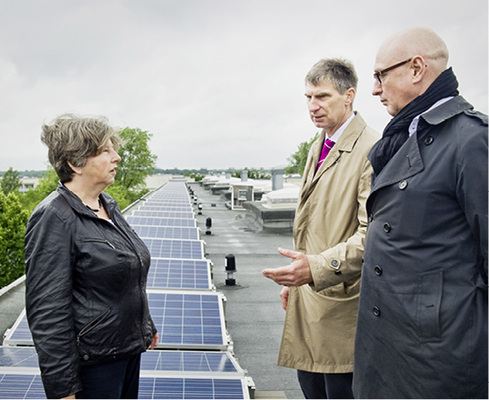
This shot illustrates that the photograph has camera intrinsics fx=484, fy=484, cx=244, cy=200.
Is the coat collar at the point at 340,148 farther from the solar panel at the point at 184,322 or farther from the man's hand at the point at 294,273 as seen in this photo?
the solar panel at the point at 184,322

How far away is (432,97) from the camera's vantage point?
2.18 m

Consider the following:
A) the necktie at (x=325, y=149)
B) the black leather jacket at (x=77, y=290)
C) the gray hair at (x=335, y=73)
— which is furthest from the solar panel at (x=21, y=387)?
the gray hair at (x=335, y=73)

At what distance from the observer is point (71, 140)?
9.33ft

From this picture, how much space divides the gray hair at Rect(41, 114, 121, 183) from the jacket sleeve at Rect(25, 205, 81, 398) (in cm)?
38

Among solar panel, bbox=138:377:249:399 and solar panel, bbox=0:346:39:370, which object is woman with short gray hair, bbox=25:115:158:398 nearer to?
solar panel, bbox=138:377:249:399

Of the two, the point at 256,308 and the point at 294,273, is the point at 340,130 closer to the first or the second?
the point at 294,273

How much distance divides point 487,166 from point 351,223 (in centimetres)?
136

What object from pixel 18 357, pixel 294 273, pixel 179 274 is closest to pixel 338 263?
pixel 294 273

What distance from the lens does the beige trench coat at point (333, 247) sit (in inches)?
121

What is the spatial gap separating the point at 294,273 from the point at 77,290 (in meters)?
1.25

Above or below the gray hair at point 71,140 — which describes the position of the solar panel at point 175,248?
below

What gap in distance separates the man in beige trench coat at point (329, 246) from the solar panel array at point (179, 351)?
0.72 m

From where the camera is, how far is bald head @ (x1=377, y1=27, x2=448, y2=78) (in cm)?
222

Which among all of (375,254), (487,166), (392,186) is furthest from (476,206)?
(375,254)
